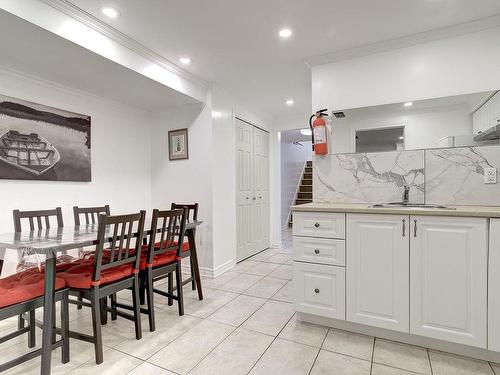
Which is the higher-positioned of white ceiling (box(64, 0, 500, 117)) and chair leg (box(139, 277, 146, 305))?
white ceiling (box(64, 0, 500, 117))

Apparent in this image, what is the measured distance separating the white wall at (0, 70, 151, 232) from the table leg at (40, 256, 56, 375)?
1283 millimetres

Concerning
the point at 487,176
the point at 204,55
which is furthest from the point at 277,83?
the point at 487,176

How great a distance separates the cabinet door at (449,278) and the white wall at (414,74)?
119 cm

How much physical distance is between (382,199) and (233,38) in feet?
6.27

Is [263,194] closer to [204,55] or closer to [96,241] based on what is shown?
[204,55]

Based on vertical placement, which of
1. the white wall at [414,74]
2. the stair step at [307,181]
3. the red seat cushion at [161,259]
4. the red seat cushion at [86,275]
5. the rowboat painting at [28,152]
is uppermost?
the white wall at [414,74]

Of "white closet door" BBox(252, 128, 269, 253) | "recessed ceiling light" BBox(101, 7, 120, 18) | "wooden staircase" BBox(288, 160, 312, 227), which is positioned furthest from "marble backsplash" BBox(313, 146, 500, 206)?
"wooden staircase" BBox(288, 160, 312, 227)

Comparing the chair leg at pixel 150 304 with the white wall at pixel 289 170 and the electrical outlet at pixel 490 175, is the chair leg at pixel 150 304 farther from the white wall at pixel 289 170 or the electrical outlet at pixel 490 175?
the white wall at pixel 289 170

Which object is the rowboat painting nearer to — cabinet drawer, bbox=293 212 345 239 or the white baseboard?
cabinet drawer, bbox=293 212 345 239

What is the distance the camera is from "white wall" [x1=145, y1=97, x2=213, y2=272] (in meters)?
3.41

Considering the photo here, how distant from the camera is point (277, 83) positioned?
3430 mm

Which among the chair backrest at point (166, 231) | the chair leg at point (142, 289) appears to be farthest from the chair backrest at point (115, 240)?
the chair leg at point (142, 289)

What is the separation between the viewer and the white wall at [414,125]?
7.53 ft

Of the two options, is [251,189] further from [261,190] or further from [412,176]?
[412,176]
